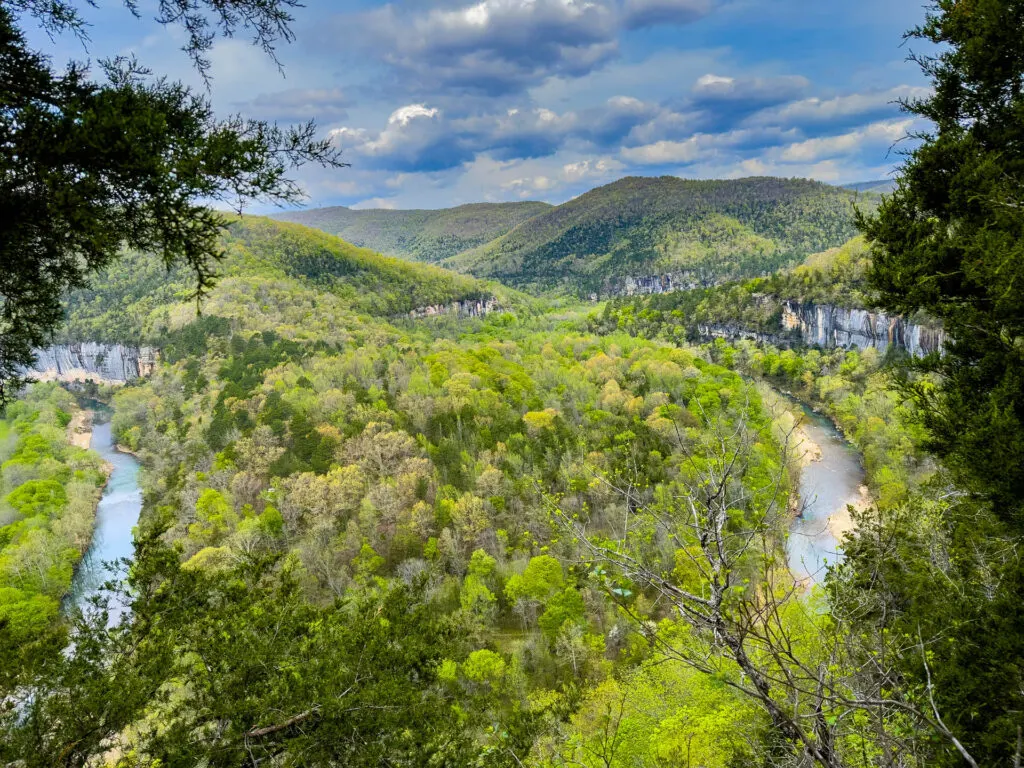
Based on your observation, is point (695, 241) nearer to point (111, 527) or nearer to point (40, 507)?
point (111, 527)

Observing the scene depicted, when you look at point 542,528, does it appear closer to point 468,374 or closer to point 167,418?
point 468,374

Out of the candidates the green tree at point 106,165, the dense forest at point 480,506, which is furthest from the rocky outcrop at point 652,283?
the green tree at point 106,165

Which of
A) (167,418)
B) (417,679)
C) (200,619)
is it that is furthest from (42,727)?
(167,418)

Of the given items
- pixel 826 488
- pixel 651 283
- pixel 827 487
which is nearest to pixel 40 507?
pixel 826 488

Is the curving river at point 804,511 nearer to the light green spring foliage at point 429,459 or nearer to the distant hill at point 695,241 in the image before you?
the light green spring foliage at point 429,459

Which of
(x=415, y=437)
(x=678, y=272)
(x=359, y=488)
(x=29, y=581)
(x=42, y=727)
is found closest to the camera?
(x=42, y=727)

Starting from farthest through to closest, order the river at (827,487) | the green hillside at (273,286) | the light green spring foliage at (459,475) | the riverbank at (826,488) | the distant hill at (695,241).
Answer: the distant hill at (695,241) < the green hillside at (273,286) < the river at (827,487) < the riverbank at (826,488) < the light green spring foliage at (459,475)
